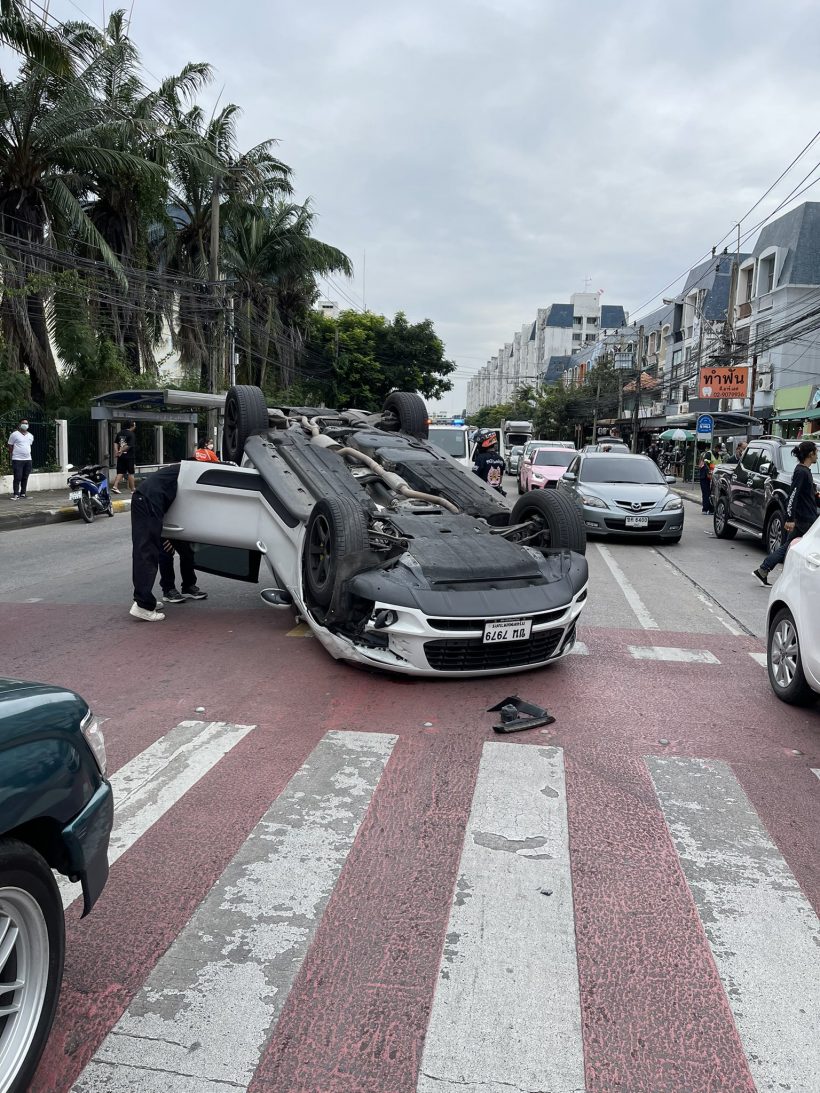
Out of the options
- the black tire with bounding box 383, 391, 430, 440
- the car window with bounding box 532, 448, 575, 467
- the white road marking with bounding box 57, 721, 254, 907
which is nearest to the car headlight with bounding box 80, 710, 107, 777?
the white road marking with bounding box 57, 721, 254, 907

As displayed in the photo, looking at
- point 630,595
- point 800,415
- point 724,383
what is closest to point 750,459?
point 630,595

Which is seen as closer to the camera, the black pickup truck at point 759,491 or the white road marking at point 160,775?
the white road marking at point 160,775

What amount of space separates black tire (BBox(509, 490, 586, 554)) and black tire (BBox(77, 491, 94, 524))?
12.6m

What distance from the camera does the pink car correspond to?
23.0m

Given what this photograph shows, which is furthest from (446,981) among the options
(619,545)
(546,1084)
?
(619,545)

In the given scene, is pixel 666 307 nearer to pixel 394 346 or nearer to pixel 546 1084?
pixel 394 346

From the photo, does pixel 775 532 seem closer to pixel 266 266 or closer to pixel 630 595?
pixel 630 595

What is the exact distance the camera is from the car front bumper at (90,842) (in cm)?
254

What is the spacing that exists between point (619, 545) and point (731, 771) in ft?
36.2

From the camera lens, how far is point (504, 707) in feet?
19.4

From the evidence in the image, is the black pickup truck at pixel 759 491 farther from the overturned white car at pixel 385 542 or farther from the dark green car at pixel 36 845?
the dark green car at pixel 36 845

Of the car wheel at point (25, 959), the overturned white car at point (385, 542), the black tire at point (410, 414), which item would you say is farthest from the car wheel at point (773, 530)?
the car wheel at point (25, 959)

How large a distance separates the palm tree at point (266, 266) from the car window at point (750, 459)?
87.0 ft

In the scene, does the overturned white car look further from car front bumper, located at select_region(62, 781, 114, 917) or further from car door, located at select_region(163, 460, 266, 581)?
car front bumper, located at select_region(62, 781, 114, 917)
